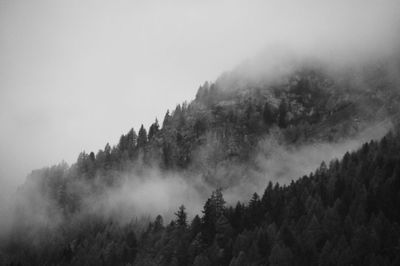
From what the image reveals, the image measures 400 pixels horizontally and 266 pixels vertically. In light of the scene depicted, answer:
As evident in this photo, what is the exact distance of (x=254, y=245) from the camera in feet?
343

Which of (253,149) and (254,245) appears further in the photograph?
(253,149)

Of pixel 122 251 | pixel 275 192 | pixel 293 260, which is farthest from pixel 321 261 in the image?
pixel 122 251

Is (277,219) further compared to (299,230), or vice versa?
(277,219)

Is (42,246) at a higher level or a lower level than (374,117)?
lower

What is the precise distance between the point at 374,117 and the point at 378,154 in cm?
5196

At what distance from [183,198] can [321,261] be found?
91831mm

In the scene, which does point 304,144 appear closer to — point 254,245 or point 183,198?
point 183,198

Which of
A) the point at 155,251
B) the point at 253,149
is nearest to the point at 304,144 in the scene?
the point at 253,149

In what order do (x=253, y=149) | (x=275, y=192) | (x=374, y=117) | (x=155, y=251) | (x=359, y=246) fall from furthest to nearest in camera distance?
1. (x=253, y=149)
2. (x=374, y=117)
3. (x=275, y=192)
4. (x=155, y=251)
5. (x=359, y=246)

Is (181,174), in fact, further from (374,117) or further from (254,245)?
(254,245)

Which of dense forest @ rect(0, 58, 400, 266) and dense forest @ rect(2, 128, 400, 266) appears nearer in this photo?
dense forest @ rect(2, 128, 400, 266)

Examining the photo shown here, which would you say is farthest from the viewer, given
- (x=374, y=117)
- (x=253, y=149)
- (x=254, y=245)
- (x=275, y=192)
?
(x=253, y=149)

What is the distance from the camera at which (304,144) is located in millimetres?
181375

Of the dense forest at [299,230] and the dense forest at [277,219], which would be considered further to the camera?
the dense forest at [277,219]
